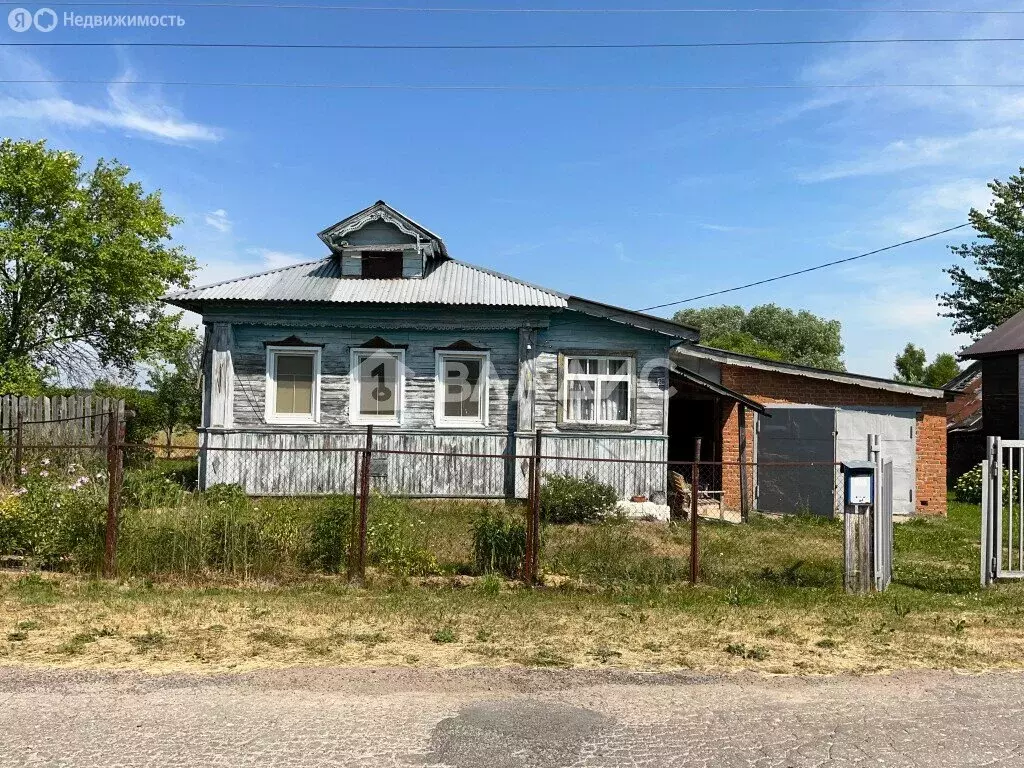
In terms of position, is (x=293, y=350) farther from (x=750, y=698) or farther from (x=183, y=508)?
(x=750, y=698)

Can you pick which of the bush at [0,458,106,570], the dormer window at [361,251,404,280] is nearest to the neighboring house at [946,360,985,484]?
the dormer window at [361,251,404,280]

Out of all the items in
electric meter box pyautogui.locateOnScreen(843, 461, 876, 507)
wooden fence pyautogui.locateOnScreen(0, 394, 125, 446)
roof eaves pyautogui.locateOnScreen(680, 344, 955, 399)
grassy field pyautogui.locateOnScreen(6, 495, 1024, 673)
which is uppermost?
roof eaves pyautogui.locateOnScreen(680, 344, 955, 399)

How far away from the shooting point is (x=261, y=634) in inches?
265

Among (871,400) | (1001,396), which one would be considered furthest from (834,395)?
(1001,396)

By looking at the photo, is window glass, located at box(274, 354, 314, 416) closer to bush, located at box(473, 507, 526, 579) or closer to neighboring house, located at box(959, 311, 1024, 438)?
bush, located at box(473, 507, 526, 579)

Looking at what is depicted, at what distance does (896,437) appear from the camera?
1695 centimetres

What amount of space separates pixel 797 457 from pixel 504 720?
12.9m

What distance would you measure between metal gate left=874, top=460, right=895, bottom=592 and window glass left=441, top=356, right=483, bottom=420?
752 centimetres

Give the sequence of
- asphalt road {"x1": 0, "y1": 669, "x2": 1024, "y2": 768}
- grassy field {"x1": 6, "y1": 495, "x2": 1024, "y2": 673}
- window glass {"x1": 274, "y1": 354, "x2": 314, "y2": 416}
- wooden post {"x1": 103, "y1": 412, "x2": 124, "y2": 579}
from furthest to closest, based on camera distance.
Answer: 1. window glass {"x1": 274, "y1": 354, "x2": 314, "y2": 416}
2. wooden post {"x1": 103, "y1": 412, "x2": 124, "y2": 579}
3. grassy field {"x1": 6, "y1": 495, "x2": 1024, "y2": 673}
4. asphalt road {"x1": 0, "y1": 669, "x2": 1024, "y2": 768}

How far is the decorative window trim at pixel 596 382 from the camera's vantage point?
1496 cm

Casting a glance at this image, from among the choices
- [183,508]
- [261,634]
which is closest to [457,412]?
[183,508]

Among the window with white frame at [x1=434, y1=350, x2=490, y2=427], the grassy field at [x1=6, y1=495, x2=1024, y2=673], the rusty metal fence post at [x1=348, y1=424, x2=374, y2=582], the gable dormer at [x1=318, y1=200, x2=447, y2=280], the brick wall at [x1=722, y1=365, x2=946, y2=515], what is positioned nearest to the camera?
→ the grassy field at [x1=6, y1=495, x2=1024, y2=673]

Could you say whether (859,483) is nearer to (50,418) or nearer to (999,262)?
Result: (50,418)

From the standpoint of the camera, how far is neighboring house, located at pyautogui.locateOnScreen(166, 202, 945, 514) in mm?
14555
